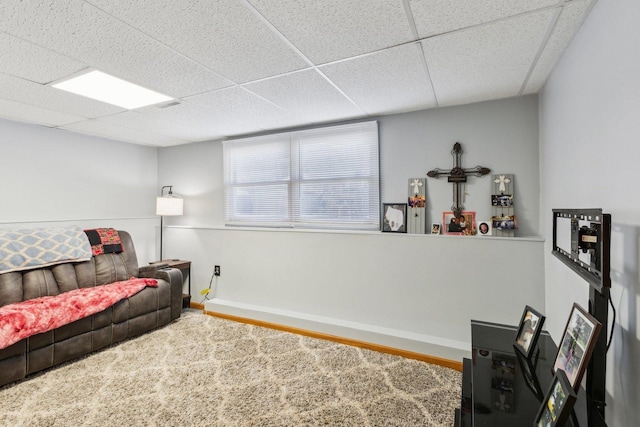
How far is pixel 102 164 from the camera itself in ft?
13.1

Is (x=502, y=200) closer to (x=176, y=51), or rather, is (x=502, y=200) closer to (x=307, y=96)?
(x=307, y=96)

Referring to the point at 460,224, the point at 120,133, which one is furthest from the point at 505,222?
the point at 120,133

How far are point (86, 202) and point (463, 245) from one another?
4321 millimetres

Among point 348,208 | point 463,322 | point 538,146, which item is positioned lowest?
point 463,322

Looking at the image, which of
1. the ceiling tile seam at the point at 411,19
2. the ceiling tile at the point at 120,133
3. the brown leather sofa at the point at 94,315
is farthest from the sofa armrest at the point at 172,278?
the ceiling tile seam at the point at 411,19

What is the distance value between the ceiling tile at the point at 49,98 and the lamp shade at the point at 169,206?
52.4 inches

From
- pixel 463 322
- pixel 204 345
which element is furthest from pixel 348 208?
pixel 204 345

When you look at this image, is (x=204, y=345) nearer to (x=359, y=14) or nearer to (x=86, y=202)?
(x=86, y=202)

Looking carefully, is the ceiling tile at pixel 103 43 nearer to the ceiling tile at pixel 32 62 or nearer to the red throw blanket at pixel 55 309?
the ceiling tile at pixel 32 62

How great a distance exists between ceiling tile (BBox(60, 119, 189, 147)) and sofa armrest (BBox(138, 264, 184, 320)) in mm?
1615

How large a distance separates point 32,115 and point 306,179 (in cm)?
273

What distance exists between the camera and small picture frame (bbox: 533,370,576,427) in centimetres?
81

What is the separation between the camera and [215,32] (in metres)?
1.59

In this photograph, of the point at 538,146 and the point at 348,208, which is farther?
the point at 348,208
